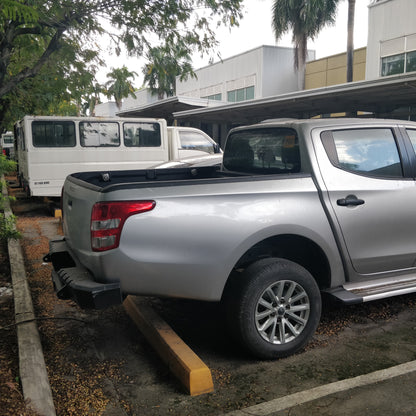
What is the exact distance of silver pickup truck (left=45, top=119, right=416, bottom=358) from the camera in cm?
315

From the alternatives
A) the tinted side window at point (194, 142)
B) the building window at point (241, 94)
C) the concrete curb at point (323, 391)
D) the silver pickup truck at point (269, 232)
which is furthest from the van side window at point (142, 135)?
the building window at point (241, 94)

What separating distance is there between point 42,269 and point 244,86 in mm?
26530

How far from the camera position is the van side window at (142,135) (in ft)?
38.8

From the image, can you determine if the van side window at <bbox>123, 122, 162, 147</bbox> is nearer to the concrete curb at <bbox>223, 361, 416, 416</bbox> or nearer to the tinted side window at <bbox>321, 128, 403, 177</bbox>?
the tinted side window at <bbox>321, 128, 403, 177</bbox>

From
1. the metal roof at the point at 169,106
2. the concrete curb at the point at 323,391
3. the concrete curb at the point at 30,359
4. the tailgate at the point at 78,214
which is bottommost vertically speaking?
Answer: the concrete curb at the point at 323,391

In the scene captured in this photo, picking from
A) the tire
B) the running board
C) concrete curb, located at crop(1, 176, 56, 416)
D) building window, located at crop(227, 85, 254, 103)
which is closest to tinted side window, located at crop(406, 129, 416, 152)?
the running board

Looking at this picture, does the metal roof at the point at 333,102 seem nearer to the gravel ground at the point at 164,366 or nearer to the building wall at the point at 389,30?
the building wall at the point at 389,30

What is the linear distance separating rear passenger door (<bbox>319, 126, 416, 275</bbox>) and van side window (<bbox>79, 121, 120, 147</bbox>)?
836cm

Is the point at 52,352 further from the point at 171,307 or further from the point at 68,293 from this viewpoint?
the point at 171,307

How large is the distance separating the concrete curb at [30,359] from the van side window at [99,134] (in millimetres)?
6715

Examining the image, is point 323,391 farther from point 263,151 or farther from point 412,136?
point 412,136

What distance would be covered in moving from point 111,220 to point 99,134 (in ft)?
28.7

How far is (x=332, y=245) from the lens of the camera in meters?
3.70

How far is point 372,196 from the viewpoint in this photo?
390 centimetres
